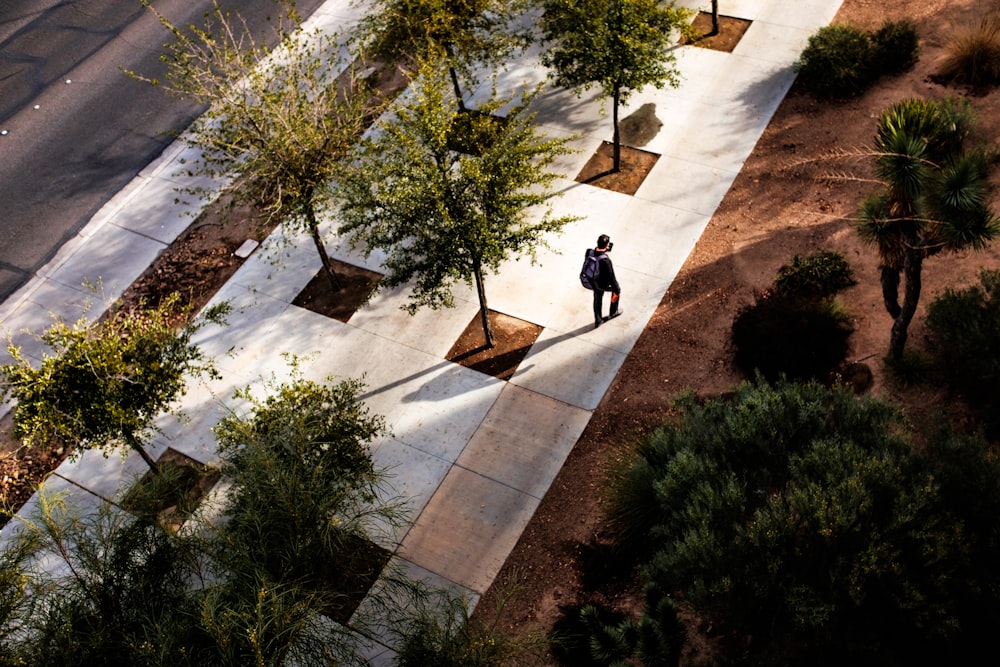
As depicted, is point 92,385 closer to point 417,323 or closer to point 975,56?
point 417,323

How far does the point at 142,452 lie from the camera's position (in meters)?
10.1

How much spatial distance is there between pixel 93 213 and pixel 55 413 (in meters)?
6.79

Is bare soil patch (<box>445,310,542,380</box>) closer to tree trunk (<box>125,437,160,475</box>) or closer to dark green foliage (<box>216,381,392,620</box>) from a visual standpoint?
dark green foliage (<box>216,381,392,620</box>)

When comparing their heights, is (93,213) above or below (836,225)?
above

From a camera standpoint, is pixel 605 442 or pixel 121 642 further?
pixel 605 442

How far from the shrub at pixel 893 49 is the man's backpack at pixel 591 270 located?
7.47 metres

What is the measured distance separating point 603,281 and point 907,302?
3.67 metres

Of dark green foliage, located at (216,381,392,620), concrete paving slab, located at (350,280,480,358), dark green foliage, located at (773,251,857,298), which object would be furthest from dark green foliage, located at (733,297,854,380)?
dark green foliage, located at (216,381,392,620)

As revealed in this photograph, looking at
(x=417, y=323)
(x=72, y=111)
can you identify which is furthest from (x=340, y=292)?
(x=72, y=111)

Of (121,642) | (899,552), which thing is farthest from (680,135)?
(121,642)

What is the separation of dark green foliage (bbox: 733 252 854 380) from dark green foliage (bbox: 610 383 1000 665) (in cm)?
211

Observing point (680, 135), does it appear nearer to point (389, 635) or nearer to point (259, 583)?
point (389, 635)

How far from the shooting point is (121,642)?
265 inches

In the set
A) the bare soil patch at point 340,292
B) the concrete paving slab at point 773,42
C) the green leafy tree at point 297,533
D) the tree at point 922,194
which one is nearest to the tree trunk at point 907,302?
the tree at point 922,194
